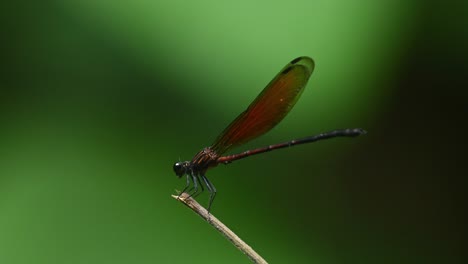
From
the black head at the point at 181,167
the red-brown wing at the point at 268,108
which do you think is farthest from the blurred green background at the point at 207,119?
the black head at the point at 181,167

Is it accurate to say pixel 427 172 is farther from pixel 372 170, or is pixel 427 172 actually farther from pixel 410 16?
pixel 410 16

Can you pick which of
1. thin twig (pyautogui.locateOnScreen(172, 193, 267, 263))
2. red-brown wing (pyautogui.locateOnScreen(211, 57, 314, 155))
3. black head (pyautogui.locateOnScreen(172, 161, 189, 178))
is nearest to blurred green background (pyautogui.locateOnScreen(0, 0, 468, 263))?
red-brown wing (pyautogui.locateOnScreen(211, 57, 314, 155))

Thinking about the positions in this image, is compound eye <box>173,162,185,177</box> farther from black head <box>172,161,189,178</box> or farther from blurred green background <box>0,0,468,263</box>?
blurred green background <box>0,0,468,263</box>

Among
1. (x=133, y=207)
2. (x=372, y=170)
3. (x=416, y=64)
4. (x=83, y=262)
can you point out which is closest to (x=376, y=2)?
(x=416, y=64)

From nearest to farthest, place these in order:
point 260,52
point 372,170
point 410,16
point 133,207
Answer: point 260,52
point 133,207
point 410,16
point 372,170

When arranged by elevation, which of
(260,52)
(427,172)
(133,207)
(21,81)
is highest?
(21,81)

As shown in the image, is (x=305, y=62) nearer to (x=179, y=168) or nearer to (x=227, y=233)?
(x=179, y=168)
